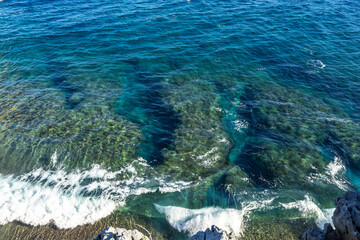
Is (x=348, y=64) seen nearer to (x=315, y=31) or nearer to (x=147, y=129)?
(x=315, y=31)

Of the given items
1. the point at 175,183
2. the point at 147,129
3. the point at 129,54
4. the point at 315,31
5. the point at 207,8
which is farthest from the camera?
the point at 207,8

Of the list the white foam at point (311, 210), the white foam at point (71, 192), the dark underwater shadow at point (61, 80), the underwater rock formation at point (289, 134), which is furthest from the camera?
the dark underwater shadow at point (61, 80)

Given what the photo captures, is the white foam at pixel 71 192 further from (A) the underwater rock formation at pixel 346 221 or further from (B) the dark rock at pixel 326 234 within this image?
(A) the underwater rock formation at pixel 346 221

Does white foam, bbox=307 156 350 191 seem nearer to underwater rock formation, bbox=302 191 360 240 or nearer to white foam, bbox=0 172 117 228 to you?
underwater rock formation, bbox=302 191 360 240

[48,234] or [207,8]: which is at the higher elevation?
[207,8]

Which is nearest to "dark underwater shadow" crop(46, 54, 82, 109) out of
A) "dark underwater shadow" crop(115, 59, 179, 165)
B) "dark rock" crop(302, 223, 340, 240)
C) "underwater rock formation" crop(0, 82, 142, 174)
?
"underwater rock formation" crop(0, 82, 142, 174)

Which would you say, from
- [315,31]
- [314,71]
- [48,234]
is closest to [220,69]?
[314,71]

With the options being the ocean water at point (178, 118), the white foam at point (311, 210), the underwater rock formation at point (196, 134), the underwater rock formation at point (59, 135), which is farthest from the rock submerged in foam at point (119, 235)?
the white foam at point (311, 210)
